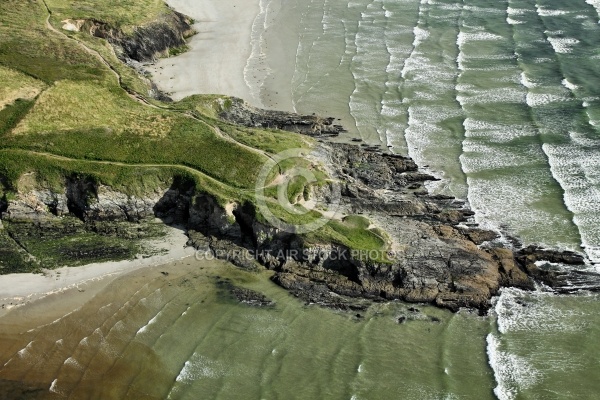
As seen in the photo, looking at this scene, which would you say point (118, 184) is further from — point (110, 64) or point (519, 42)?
point (519, 42)

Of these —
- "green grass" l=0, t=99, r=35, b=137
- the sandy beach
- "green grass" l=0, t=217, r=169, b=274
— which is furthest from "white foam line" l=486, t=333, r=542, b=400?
"green grass" l=0, t=99, r=35, b=137

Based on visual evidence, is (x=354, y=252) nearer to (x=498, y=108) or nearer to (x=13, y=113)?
(x=498, y=108)

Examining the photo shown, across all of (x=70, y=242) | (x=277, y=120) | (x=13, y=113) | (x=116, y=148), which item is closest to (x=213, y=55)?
(x=277, y=120)

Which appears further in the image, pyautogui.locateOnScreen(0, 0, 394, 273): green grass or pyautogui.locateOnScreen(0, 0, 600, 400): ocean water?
pyautogui.locateOnScreen(0, 0, 394, 273): green grass

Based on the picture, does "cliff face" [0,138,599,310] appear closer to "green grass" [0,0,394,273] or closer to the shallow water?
"green grass" [0,0,394,273]

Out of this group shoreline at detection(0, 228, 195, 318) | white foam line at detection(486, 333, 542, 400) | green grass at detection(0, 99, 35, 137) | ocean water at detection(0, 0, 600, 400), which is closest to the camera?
white foam line at detection(486, 333, 542, 400)

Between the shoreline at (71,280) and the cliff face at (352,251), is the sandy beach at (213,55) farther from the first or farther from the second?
the shoreline at (71,280)
